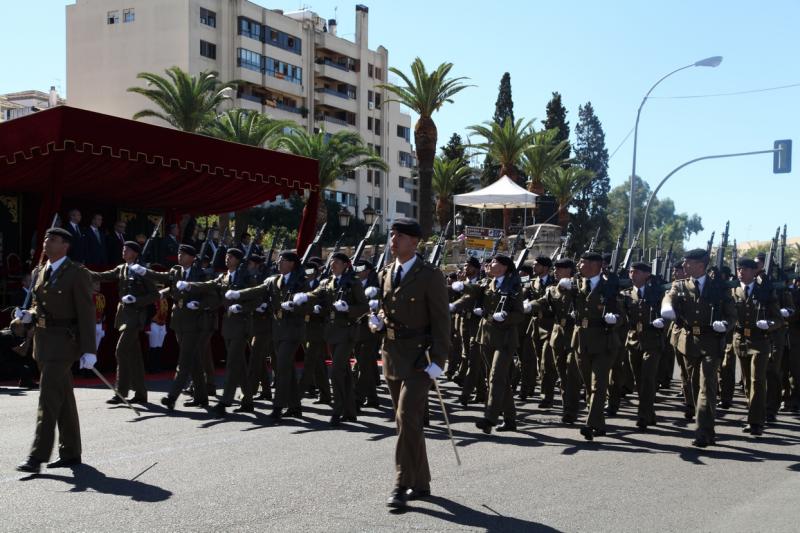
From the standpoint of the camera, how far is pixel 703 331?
28.5 feet

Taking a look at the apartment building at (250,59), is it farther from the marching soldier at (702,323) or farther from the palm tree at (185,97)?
the marching soldier at (702,323)

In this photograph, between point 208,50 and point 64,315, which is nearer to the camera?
point 64,315

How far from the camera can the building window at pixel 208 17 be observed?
5789 cm

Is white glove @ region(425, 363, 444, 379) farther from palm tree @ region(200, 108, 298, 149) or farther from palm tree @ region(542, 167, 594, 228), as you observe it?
palm tree @ region(542, 167, 594, 228)

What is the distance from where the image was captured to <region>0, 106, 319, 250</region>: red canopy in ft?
45.2

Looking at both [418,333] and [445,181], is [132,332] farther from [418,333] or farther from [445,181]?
[445,181]

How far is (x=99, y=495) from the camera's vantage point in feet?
20.3

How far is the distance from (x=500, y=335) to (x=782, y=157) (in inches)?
830

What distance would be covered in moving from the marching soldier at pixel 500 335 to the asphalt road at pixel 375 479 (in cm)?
33

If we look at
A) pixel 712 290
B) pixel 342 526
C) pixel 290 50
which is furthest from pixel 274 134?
pixel 342 526

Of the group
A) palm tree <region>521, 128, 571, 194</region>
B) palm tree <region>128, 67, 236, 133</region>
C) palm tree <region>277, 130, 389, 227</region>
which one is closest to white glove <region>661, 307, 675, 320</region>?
palm tree <region>128, 67, 236, 133</region>

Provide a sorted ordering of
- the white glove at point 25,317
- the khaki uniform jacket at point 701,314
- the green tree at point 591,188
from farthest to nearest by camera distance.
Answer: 1. the green tree at point 591,188
2. the khaki uniform jacket at point 701,314
3. the white glove at point 25,317

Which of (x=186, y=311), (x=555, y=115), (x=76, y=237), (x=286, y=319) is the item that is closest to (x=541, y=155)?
(x=555, y=115)

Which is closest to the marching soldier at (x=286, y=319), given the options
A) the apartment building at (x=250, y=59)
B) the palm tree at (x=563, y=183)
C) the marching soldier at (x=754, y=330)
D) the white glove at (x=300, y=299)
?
the white glove at (x=300, y=299)
